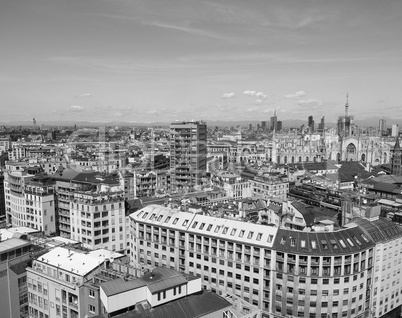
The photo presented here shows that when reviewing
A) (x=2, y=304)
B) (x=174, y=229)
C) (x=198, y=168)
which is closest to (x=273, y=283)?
(x=174, y=229)

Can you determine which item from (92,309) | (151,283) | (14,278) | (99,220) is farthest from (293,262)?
(99,220)

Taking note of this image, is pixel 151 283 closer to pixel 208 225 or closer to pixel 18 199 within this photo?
pixel 208 225

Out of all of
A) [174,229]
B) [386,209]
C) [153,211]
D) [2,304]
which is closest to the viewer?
[2,304]

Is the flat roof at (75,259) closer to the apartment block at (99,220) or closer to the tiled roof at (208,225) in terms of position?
the tiled roof at (208,225)

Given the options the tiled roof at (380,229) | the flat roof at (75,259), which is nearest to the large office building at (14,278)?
the flat roof at (75,259)

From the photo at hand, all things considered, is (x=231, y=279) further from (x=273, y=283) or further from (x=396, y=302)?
(x=396, y=302)

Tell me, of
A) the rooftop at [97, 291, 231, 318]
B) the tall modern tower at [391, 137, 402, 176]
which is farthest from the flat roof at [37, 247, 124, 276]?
the tall modern tower at [391, 137, 402, 176]
